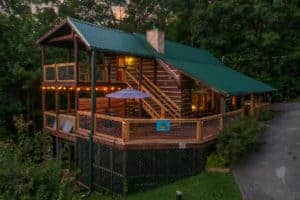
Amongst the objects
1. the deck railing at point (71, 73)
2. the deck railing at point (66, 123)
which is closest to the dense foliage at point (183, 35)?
the deck railing at point (66, 123)

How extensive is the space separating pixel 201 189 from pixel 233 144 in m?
2.75

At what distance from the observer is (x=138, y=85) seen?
67.5 ft

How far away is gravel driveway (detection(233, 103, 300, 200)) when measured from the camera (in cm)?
1274

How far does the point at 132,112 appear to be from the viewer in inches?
864

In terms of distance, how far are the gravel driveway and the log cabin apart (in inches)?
81.4

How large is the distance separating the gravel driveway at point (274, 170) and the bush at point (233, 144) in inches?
18.3

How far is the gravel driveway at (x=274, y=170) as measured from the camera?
1274 cm

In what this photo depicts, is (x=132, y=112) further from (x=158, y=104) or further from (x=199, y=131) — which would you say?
(x=199, y=131)

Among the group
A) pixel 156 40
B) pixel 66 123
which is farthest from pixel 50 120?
pixel 156 40

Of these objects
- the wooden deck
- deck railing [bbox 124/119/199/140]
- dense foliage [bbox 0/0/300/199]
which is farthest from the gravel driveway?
deck railing [bbox 124/119/199/140]

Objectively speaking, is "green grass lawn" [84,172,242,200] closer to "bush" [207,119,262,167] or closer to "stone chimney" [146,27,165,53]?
"bush" [207,119,262,167]

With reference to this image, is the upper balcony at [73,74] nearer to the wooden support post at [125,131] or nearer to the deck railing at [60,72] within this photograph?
the deck railing at [60,72]

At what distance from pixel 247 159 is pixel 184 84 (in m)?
6.40

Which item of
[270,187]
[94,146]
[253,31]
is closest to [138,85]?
[94,146]
